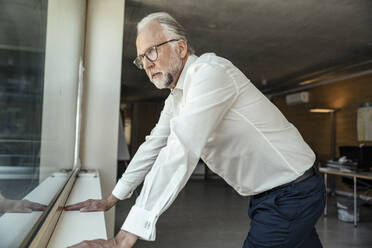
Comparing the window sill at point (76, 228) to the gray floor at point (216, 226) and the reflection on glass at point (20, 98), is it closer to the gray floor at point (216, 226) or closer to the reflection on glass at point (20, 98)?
the reflection on glass at point (20, 98)

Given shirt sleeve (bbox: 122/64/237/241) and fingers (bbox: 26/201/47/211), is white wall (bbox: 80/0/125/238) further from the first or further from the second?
shirt sleeve (bbox: 122/64/237/241)

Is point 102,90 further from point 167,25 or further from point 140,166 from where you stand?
point 167,25

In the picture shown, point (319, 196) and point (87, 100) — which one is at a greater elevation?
point (87, 100)

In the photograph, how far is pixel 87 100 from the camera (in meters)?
3.55

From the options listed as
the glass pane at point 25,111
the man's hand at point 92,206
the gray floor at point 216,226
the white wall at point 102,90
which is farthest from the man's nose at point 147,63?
the gray floor at point 216,226

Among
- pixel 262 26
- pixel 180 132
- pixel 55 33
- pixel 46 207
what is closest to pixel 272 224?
pixel 180 132

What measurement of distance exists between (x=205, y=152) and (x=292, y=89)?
10110mm

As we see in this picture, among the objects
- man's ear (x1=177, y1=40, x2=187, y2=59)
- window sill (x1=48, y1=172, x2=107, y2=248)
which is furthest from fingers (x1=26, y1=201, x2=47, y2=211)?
man's ear (x1=177, y1=40, x2=187, y2=59)

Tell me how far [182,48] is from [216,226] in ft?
12.6

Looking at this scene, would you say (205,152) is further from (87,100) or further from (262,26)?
(262,26)

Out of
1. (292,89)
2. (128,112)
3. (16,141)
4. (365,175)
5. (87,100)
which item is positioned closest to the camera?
(16,141)

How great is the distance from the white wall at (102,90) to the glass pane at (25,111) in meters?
2.08

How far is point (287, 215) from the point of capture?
43.6 inches

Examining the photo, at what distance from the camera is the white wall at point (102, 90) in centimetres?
354
